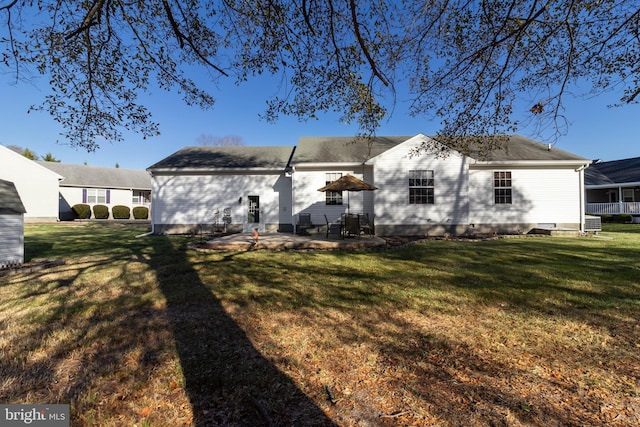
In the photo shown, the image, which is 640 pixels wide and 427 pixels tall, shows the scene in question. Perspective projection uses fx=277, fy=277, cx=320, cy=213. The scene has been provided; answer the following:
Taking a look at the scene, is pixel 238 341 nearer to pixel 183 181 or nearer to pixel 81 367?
pixel 81 367

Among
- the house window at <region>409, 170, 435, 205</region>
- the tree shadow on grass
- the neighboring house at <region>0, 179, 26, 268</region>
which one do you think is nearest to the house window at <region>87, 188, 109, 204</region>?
the neighboring house at <region>0, 179, 26, 268</region>

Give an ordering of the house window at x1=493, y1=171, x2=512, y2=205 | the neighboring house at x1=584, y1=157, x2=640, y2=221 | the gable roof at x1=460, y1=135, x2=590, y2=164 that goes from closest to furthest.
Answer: the gable roof at x1=460, y1=135, x2=590, y2=164 → the house window at x1=493, y1=171, x2=512, y2=205 → the neighboring house at x1=584, y1=157, x2=640, y2=221

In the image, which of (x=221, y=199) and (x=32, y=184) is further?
(x=32, y=184)

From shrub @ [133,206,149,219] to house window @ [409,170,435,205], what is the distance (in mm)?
28790

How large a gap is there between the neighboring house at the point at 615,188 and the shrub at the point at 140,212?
4418cm

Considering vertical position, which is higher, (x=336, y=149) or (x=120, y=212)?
(x=336, y=149)

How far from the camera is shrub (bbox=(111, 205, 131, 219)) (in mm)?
28992

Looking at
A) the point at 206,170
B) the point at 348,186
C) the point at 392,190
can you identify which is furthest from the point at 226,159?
the point at 392,190

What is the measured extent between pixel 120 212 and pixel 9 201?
25.4 meters

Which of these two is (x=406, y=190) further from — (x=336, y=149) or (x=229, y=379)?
(x=229, y=379)

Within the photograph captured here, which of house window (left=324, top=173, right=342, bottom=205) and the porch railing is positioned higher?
house window (left=324, top=173, right=342, bottom=205)

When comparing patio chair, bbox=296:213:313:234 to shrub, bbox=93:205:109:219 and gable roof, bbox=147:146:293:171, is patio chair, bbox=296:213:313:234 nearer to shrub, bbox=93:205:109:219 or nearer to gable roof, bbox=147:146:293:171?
gable roof, bbox=147:146:293:171

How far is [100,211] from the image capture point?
28266mm

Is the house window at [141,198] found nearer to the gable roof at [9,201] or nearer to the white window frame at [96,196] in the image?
the white window frame at [96,196]
